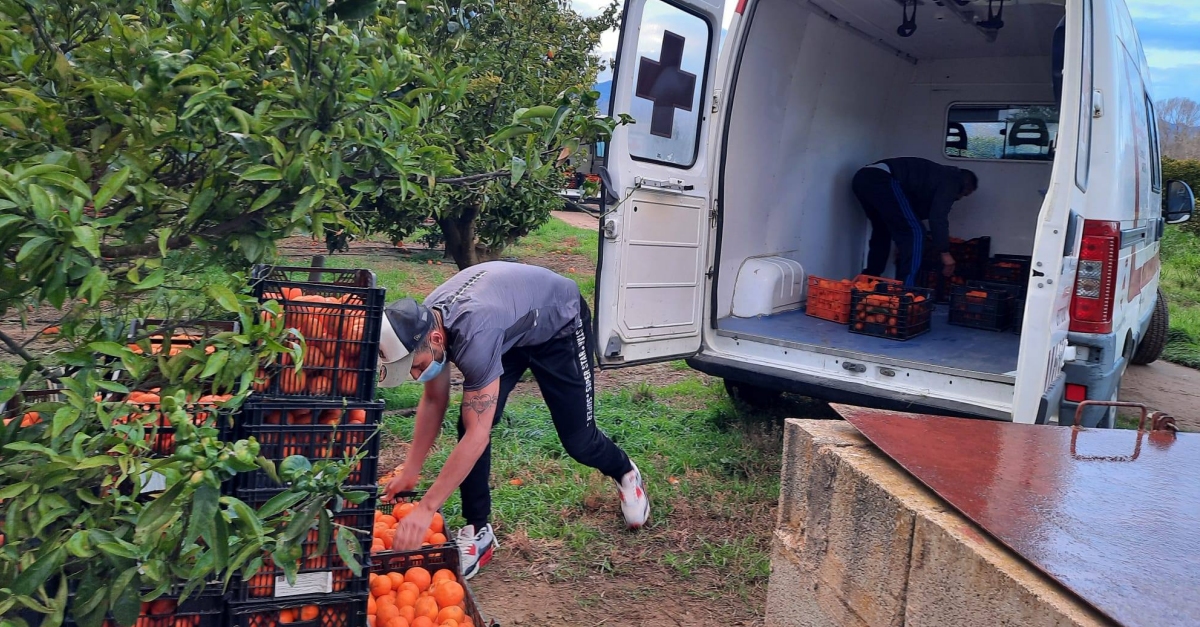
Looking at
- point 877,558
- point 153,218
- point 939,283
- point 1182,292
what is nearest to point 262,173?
point 153,218

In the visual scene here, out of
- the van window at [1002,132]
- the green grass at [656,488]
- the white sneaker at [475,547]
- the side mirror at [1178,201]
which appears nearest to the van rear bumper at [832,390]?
the green grass at [656,488]

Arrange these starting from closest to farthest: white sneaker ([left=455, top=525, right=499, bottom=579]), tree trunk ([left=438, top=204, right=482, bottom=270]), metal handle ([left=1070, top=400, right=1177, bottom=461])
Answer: metal handle ([left=1070, top=400, right=1177, bottom=461])
white sneaker ([left=455, top=525, right=499, bottom=579])
tree trunk ([left=438, top=204, right=482, bottom=270])

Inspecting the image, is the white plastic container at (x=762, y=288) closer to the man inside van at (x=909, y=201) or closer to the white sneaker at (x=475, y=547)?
the man inside van at (x=909, y=201)

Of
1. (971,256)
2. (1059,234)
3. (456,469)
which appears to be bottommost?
(456,469)

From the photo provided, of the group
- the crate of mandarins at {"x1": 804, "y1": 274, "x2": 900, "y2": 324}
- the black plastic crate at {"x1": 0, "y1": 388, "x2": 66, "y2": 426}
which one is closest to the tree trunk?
the crate of mandarins at {"x1": 804, "y1": 274, "x2": 900, "y2": 324}

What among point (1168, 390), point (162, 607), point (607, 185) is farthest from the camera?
point (1168, 390)

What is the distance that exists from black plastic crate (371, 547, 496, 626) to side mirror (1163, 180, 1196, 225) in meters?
6.70

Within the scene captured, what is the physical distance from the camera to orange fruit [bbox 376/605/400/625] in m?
3.00

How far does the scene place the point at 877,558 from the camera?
7.13ft

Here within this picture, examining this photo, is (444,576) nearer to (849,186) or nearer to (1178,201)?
(849,186)

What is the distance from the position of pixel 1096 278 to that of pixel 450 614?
139 inches

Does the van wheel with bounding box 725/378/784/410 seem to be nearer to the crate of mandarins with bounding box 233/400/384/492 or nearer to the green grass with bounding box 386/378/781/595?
the green grass with bounding box 386/378/781/595

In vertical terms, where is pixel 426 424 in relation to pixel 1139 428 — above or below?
below

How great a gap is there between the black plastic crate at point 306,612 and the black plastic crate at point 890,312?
4.34 meters
